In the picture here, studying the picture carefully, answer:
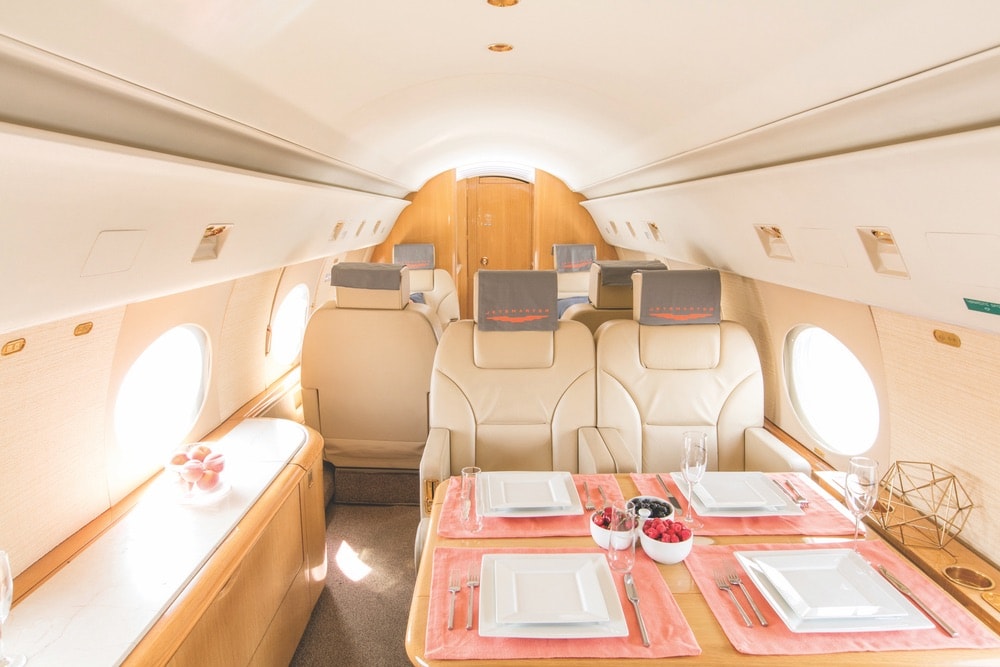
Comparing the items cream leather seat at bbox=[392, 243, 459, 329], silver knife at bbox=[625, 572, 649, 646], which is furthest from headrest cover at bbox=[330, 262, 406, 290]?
cream leather seat at bbox=[392, 243, 459, 329]

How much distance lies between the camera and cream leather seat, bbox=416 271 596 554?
301cm

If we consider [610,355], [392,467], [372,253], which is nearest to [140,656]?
[610,355]

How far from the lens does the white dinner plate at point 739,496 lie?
2152 mm

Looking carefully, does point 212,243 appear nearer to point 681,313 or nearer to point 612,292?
point 681,313

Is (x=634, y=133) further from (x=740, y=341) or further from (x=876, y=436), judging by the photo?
(x=876, y=436)

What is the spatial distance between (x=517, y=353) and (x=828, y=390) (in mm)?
1663

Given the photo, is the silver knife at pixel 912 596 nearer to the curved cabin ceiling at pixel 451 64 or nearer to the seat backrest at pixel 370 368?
the curved cabin ceiling at pixel 451 64

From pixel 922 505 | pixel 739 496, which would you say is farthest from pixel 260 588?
pixel 922 505

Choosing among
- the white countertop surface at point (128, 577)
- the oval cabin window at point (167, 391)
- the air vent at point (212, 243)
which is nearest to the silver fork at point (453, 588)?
the white countertop surface at point (128, 577)

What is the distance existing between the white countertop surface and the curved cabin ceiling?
132 cm

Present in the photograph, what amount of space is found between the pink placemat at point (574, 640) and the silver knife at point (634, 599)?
0.01 metres

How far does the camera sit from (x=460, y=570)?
1.81 metres

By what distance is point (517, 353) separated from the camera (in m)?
3.07

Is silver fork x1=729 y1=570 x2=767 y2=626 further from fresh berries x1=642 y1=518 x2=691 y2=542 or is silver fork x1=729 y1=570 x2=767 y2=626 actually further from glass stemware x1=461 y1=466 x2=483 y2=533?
glass stemware x1=461 y1=466 x2=483 y2=533
